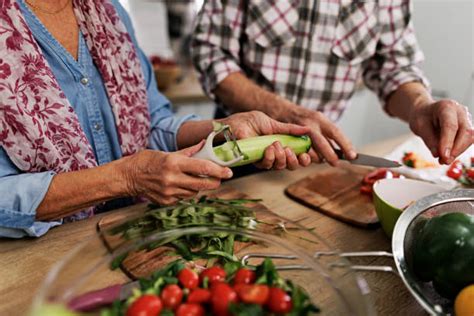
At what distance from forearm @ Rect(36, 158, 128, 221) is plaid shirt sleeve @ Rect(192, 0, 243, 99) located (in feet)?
1.89

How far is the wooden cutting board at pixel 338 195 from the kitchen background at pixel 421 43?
1.45m

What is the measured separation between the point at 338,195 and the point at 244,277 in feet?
1.99

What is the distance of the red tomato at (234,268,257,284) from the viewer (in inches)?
22.6

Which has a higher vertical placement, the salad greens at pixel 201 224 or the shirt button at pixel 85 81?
the shirt button at pixel 85 81

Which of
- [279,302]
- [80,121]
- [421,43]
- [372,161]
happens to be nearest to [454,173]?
[372,161]

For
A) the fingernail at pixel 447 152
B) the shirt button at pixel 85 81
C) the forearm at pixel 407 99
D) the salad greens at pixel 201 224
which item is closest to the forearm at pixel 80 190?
the salad greens at pixel 201 224

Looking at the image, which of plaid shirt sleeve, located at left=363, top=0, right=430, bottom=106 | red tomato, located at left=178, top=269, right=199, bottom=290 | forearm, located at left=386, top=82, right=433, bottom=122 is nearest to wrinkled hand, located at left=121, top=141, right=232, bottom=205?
red tomato, located at left=178, top=269, right=199, bottom=290

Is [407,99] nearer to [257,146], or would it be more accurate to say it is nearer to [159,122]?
[257,146]

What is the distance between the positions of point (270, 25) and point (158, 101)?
414mm

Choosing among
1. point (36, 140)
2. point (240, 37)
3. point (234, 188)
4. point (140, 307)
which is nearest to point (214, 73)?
point (240, 37)

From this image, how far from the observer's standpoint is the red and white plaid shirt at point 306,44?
1307 mm

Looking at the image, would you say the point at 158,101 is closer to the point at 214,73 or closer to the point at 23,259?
the point at 214,73

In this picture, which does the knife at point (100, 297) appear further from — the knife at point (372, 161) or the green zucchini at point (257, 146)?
the knife at point (372, 161)

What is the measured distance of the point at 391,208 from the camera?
2.84 feet
